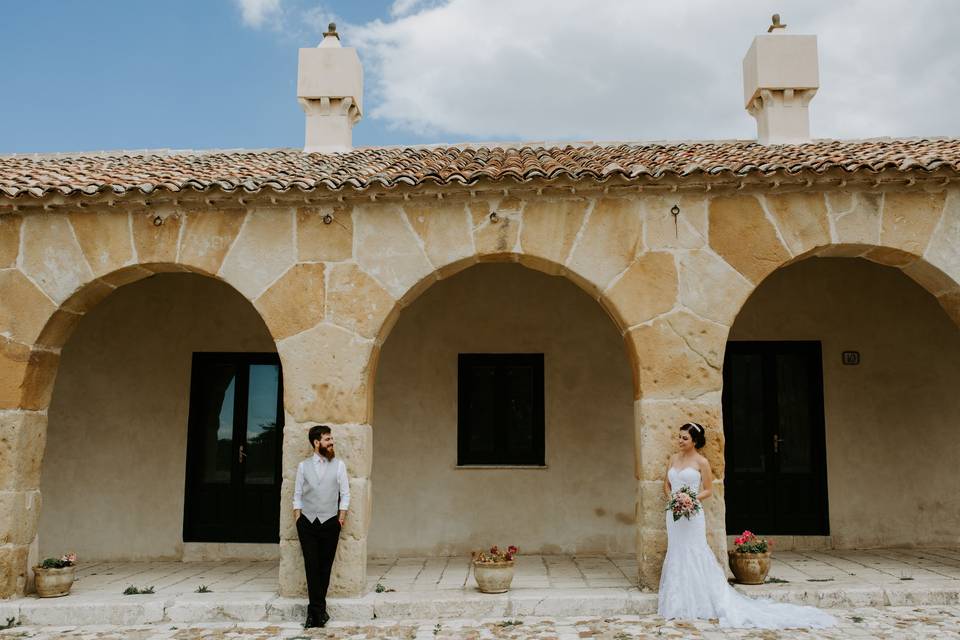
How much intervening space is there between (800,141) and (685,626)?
7005 millimetres

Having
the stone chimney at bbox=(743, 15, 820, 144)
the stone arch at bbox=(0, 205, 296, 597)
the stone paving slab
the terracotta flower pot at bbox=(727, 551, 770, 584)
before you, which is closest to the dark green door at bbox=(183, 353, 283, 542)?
the stone arch at bbox=(0, 205, 296, 597)

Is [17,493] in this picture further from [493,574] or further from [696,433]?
[696,433]

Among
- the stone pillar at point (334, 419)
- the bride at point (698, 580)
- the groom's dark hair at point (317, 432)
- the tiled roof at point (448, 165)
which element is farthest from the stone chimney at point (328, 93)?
the bride at point (698, 580)

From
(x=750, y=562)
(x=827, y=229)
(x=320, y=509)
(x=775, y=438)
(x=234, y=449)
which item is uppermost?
(x=827, y=229)

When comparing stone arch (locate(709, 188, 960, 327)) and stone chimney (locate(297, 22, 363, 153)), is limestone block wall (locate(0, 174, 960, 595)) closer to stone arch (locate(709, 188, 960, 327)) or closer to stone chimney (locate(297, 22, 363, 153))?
stone arch (locate(709, 188, 960, 327))

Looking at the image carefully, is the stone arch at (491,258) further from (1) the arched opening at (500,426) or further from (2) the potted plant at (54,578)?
(1) the arched opening at (500,426)

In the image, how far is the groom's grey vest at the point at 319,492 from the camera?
5730mm

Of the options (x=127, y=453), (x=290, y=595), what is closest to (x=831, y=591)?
(x=290, y=595)

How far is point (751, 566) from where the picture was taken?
605cm

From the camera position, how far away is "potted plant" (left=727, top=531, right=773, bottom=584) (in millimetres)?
6047

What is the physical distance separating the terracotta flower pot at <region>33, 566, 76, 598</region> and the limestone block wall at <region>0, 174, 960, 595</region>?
0.17m

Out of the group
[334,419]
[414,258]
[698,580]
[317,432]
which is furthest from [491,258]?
[698,580]

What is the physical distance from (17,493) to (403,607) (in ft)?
10.9

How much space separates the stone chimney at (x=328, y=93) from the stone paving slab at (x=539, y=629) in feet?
22.0
